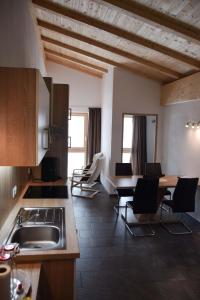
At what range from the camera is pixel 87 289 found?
2812mm

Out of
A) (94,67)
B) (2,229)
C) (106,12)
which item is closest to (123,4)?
(106,12)

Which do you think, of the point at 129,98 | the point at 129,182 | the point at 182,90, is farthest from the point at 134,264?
the point at 129,98

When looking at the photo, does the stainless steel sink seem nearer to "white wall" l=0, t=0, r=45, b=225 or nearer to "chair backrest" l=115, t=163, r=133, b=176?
"white wall" l=0, t=0, r=45, b=225

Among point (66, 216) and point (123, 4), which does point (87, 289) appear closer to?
point (66, 216)

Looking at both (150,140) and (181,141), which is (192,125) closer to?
(181,141)

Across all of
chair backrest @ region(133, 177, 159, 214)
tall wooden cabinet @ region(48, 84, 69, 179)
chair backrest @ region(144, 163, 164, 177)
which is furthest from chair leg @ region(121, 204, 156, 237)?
tall wooden cabinet @ region(48, 84, 69, 179)

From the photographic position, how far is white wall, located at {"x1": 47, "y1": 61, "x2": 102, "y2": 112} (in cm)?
755

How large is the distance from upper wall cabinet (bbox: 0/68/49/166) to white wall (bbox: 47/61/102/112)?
6.16 metres

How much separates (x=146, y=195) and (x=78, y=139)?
433 cm

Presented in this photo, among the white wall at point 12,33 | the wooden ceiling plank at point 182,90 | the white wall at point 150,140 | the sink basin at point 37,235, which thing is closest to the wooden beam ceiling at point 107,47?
the wooden ceiling plank at point 182,90

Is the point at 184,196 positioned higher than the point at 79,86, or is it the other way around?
the point at 79,86

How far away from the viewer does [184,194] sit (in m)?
4.32

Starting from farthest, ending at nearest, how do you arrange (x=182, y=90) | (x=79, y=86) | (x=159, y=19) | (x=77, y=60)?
(x=79, y=86) → (x=77, y=60) → (x=182, y=90) → (x=159, y=19)

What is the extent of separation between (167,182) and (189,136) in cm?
113
